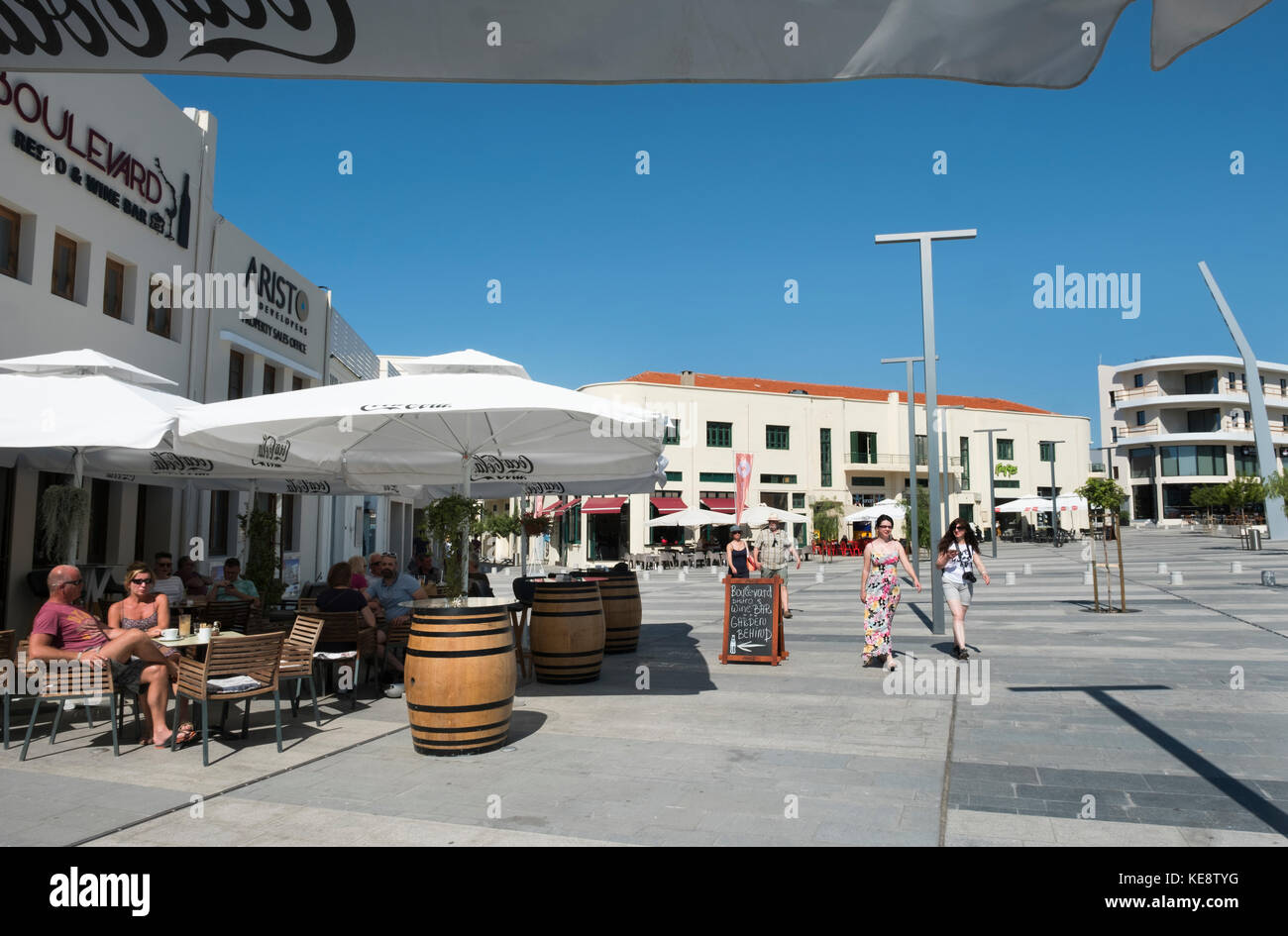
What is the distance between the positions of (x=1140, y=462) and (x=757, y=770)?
260ft

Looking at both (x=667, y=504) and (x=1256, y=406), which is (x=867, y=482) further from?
(x=1256, y=406)

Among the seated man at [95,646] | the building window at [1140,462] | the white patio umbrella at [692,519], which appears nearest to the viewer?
the seated man at [95,646]

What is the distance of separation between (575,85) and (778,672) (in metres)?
7.92

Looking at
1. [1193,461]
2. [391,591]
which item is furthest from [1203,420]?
[391,591]

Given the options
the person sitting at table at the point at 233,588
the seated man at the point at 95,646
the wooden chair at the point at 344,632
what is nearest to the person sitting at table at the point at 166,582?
the person sitting at table at the point at 233,588

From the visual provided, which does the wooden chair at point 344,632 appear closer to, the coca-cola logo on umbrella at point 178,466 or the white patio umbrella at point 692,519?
the coca-cola logo on umbrella at point 178,466

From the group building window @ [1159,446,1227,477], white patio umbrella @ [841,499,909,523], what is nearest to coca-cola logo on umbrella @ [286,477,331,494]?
white patio umbrella @ [841,499,909,523]

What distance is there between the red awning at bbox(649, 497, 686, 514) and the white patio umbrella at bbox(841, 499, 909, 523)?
9526 mm

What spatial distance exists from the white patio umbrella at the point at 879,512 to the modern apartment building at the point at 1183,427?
33220 millimetres

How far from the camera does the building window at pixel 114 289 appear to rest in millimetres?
12031
